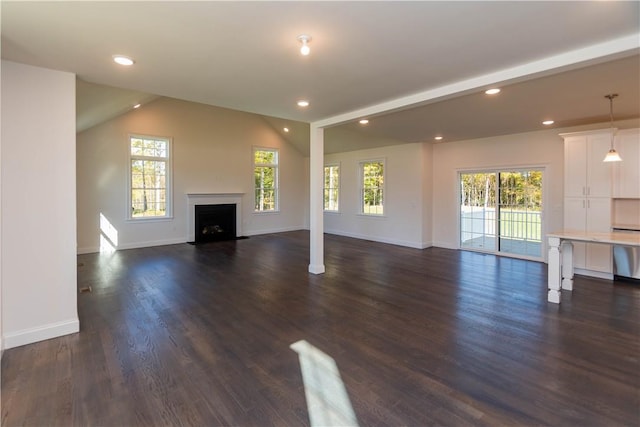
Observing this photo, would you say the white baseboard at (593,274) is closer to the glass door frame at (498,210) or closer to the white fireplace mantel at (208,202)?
the glass door frame at (498,210)

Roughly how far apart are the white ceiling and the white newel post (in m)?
1.94

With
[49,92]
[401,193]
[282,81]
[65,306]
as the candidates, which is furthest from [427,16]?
[401,193]

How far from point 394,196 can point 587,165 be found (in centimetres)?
397

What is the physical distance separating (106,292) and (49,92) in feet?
8.62

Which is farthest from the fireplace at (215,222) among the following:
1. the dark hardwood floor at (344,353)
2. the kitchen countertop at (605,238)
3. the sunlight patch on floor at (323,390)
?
the kitchen countertop at (605,238)

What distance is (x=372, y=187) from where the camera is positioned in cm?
884

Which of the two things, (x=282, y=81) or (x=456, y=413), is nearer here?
(x=456, y=413)

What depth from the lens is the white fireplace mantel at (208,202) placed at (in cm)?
833

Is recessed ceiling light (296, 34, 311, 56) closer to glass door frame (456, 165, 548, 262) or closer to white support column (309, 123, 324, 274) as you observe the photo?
white support column (309, 123, 324, 274)

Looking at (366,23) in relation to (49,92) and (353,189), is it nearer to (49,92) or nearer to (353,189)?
(49,92)

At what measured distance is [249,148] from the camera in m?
9.48

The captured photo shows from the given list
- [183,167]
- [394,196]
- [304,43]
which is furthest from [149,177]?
[304,43]

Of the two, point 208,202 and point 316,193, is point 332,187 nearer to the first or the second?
point 208,202

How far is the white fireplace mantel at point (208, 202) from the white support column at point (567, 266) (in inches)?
300
